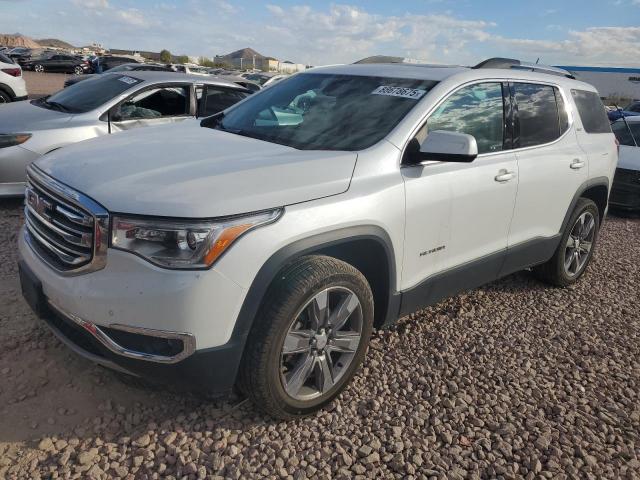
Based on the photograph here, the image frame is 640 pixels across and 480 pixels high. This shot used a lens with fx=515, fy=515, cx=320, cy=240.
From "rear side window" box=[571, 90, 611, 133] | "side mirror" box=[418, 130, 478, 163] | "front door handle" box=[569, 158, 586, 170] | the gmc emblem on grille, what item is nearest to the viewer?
the gmc emblem on grille

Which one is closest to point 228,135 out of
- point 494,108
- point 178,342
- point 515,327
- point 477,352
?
point 178,342

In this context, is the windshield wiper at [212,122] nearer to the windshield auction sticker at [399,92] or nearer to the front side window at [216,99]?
the windshield auction sticker at [399,92]

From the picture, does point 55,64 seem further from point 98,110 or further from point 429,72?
point 429,72

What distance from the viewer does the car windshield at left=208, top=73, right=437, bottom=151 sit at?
2957 mm

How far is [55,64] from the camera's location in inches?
1348

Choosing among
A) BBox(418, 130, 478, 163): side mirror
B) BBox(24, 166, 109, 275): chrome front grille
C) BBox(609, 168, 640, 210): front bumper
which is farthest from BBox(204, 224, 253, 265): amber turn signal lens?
BBox(609, 168, 640, 210): front bumper

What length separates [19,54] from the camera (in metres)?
35.5

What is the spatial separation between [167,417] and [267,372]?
2.10 feet

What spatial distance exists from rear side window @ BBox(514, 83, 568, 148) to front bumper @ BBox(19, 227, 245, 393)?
2.60 m

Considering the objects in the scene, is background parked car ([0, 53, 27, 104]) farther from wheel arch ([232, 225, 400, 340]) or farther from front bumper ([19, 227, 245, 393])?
wheel arch ([232, 225, 400, 340])

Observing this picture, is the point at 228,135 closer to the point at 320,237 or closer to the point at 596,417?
the point at 320,237

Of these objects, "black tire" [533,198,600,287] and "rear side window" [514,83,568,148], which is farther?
"black tire" [533,198,600,287]

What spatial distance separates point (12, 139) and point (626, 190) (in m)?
8.23

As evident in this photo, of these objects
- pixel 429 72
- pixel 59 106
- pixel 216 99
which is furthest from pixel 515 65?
pixel 59 106
